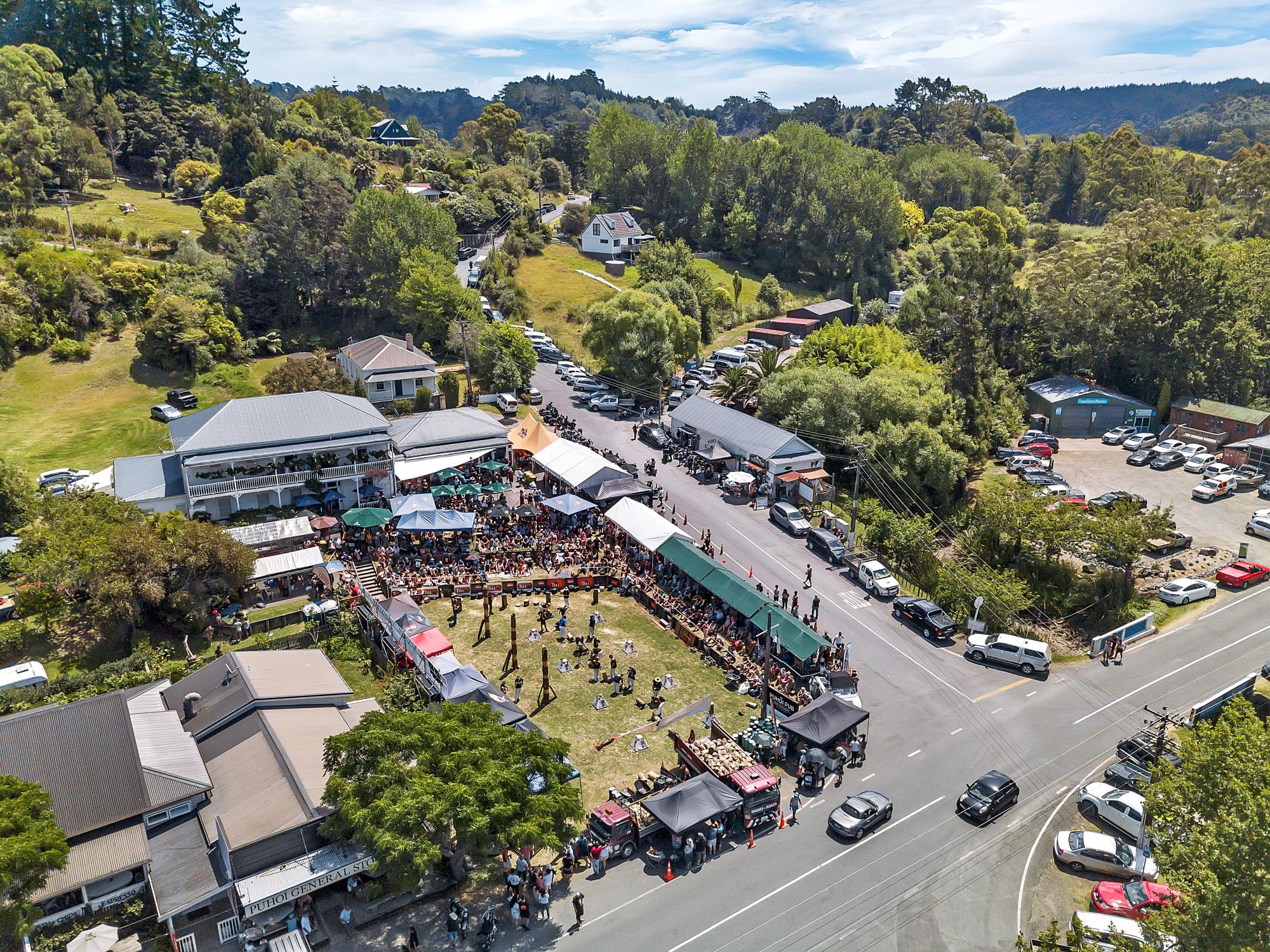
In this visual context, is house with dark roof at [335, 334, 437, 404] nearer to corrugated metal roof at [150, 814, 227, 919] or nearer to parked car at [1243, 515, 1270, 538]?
corrugated metal roof at [150, 814, 227, 919]

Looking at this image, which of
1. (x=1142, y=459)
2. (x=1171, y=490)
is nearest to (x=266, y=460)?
(x=1171, y=490)

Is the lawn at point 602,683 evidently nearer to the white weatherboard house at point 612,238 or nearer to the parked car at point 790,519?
the parked car at point 790,519

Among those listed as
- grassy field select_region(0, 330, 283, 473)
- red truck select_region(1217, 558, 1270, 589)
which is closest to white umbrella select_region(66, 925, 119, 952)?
grassy field select_region(0, 330, 283, 473)

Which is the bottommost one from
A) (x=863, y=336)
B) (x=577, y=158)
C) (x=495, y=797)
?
(x=495, y=797)

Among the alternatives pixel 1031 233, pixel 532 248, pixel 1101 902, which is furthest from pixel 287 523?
pixel 1031 233

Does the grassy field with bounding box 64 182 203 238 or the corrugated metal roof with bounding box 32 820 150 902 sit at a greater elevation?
the grassy field with bounding box 64 182 203 238

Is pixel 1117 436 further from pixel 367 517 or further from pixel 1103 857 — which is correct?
pixel 367 517

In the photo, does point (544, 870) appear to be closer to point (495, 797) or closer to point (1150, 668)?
point (495, 797)
